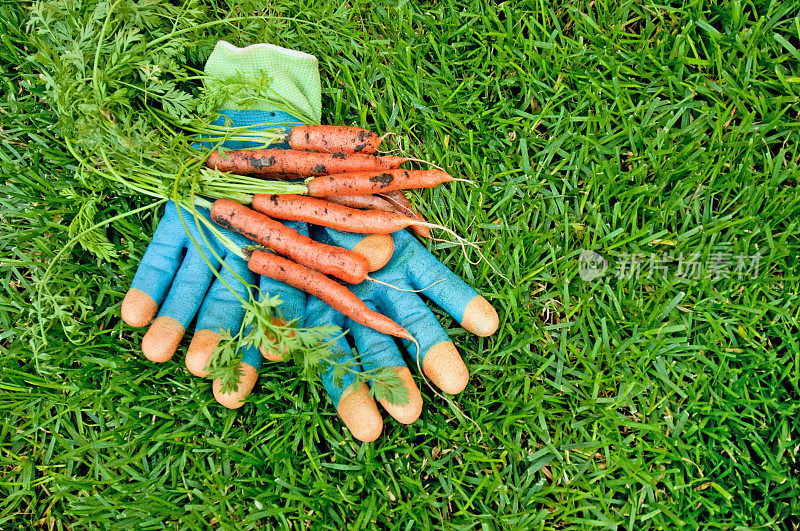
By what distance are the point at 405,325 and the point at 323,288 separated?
33cm

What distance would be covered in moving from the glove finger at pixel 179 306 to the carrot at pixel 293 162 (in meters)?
0.37

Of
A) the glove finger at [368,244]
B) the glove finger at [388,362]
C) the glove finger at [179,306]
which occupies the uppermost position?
the glove finger at [368,244]

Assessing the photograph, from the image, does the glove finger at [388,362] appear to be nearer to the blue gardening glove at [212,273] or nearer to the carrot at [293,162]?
the blue gardening glove at [212,273]

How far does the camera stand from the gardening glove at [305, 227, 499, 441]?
6.06 ft

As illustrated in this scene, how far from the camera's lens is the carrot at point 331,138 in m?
2.15

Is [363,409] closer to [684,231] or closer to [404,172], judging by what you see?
[404,172]

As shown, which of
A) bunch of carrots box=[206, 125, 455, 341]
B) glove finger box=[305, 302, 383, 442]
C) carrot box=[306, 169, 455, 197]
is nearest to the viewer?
glove finger box=[305, 302, 383, 442]

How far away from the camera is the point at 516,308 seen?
6.68 feet

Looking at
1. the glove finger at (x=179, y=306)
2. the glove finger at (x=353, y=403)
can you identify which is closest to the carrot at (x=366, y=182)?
the glove finger at (x=179, y=306)

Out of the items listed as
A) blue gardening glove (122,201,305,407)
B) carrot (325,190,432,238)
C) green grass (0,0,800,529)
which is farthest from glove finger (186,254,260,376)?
carrot (325,190,432,238)

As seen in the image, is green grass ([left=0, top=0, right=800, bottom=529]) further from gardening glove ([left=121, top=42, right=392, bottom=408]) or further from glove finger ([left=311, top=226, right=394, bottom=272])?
glove finger ([left=311, top=226, right=394, bottom=272])

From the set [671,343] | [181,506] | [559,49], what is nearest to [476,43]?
[559,49]

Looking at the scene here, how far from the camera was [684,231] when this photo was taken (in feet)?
6.96

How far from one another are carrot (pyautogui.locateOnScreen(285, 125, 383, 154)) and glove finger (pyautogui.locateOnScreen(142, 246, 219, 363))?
59 cm
